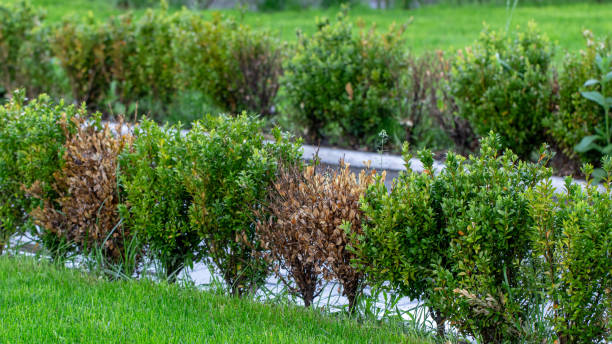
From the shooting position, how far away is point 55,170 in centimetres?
518

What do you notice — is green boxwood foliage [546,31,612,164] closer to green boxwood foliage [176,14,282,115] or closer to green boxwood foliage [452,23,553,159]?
green boxwood foliage [452,23,553,159]

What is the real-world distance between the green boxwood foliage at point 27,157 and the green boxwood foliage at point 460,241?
Result: 2424 mm

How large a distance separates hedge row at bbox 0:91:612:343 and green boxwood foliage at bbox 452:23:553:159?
2.38m

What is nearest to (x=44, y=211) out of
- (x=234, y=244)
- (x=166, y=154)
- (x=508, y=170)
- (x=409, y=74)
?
(x=166, y=154)

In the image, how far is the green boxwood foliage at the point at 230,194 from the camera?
14.5 feet

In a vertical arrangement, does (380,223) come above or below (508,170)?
below

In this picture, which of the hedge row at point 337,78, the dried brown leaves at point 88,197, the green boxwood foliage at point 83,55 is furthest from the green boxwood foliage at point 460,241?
the green boxwood foliage at point 83,55

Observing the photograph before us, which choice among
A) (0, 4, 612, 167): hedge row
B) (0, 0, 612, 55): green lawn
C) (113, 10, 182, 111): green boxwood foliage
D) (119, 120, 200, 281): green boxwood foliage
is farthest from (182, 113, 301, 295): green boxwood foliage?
(0, 0, 612, 55): green lawn

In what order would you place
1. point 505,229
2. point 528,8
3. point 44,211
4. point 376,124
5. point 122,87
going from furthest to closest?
1. point 528,8
2. point 122,87
3. point 376,124
4. point 44,211
5. point 505,229

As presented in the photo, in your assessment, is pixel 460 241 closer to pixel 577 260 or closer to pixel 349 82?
pixel 577 260

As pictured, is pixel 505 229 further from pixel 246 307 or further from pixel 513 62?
pixel 513 62

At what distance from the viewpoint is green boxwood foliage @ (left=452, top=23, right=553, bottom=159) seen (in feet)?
21.3

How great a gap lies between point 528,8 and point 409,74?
49.5 ft

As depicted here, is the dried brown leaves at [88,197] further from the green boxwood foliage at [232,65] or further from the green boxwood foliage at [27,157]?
the green boxwood foliage at [232,65]
